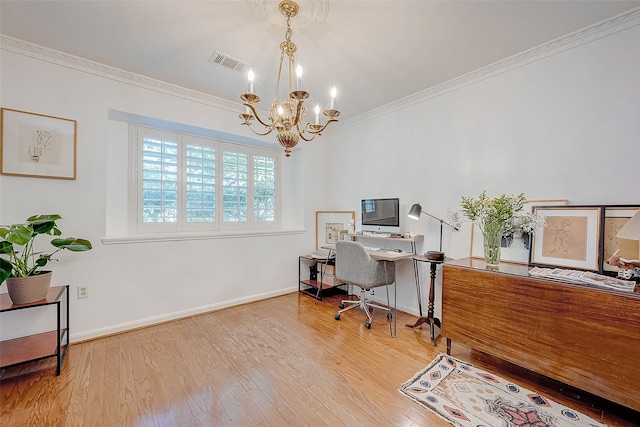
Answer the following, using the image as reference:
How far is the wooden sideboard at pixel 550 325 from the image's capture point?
1.43m

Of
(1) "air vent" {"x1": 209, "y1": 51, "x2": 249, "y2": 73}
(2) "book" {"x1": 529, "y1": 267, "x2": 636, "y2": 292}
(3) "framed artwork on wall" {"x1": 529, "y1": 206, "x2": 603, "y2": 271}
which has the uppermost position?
(1) "air vent" {"x1": 209, "y1": 51, "x2": 249, "y2": 73}

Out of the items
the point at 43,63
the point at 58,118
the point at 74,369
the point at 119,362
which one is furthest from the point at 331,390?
the point at 43,63

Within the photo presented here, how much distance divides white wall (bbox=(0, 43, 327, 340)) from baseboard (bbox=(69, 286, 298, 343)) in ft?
0.03

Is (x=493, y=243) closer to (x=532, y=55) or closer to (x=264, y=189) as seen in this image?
(x=532, y=55)

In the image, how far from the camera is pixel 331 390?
178cm

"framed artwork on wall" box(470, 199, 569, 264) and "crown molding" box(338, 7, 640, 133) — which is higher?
"crown molding" box(338, 7, 640, 133)

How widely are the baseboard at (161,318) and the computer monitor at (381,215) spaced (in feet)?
5.31

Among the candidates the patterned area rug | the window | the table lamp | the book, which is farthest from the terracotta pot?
the table lamp

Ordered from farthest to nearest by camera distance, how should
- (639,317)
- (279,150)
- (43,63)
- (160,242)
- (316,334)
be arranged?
(279,150), (160,242), (316,334), (43,63), (639,317)

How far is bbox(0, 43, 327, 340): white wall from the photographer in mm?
2195

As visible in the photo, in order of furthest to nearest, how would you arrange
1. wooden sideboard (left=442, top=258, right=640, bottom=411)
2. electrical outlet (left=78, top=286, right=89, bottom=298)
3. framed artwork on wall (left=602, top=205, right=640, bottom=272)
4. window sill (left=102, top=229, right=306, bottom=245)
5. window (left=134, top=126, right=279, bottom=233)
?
window (left=134, top=126, right=279, bottom=233) → window sill (left=102, top=229, right=306, bottom=245) → electrical outlet (left=78, top=286, right=89, bottom=298) → framed artwork on wall (left=602, top=205, right=640, bottom=272) → wooden sideboard (left=442, top=258, right=640, bottom=411)

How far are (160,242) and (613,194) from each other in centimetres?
397

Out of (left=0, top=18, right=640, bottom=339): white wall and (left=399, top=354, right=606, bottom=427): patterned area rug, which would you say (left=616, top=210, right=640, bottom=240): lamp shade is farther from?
(left=399, top=354, right=606, bottom=427): patterned area rug

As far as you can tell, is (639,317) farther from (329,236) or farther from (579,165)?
(329,236)
